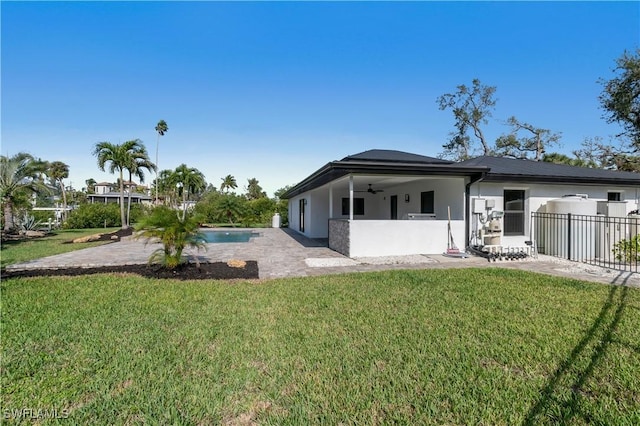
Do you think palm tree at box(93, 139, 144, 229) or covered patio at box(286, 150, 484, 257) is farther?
palm tree at box(93, 139, 144, 229)

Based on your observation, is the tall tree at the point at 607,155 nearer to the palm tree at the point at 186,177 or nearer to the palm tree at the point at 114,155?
the palm tree at the point at 114,155

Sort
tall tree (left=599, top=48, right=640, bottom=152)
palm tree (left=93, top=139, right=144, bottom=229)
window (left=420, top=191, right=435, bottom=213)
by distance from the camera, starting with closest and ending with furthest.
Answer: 1. window (left=420, top=191, right=435, bottom=213)
2. tall tree (left=599, top=48, right=640, bottom=152)
3. palm tree (left=93, top=139, right=144, bottom=229)

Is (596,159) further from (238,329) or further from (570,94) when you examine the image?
(238,329)

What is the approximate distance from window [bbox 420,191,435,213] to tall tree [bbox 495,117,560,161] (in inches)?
891

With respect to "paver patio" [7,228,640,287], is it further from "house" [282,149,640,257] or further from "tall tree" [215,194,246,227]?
"tall tree" [215,194,246,227]

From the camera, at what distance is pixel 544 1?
9.86 m

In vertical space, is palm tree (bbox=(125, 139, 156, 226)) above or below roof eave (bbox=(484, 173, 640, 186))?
above

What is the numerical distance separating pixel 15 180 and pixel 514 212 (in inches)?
942

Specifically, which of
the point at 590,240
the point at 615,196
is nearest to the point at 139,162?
the point at 590,240

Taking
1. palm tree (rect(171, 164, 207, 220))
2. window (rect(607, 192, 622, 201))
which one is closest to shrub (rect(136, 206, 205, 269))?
window (rect(607, 192, 622, 201))

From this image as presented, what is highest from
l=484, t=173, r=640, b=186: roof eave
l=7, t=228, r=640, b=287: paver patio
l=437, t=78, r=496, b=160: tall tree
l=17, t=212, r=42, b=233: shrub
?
l=437, t=78, r=496, b=160: tall tree

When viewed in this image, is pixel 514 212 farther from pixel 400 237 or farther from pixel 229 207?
pixel 229 207

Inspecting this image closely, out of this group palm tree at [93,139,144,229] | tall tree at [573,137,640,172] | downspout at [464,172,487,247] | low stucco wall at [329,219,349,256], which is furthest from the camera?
tall tree at [573,137,640,172]

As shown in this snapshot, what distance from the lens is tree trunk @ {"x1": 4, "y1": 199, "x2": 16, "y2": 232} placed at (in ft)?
53.5
